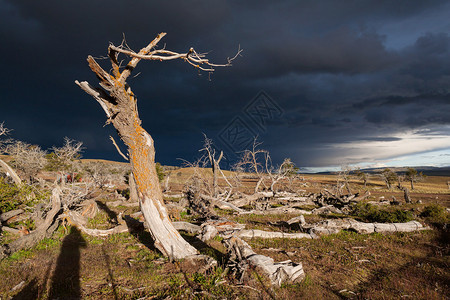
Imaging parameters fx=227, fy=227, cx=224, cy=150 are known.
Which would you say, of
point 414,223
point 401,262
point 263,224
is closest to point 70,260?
point 263,224

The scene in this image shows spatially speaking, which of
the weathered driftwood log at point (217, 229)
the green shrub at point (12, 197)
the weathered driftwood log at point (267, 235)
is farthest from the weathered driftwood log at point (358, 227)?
the green shrub at point (12, 197)

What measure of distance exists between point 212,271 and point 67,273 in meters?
4.44

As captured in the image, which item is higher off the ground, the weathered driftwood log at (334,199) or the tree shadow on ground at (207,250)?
the weathered driftwood log at (334,199)

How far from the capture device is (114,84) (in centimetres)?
688

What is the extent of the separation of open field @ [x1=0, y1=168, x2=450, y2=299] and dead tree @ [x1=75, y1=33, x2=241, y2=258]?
3.81ft

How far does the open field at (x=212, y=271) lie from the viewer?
602cm

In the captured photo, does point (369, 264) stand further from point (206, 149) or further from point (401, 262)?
point (206, 149)

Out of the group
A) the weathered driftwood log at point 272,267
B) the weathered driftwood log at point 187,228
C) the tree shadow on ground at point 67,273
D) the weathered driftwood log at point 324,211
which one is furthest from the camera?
the weathered driftwood log at point 324,211

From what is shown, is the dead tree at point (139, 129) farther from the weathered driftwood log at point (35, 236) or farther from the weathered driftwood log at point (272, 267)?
the weathered driftwood log at point (35, 236)

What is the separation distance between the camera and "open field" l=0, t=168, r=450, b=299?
6020 mm

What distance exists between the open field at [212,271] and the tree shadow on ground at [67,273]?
0.08ft

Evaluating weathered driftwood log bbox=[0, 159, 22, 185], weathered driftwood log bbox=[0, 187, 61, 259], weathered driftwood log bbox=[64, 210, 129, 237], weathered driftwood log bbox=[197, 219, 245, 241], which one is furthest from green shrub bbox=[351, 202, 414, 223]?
weathered driftwood log bbox=[0, 159, 22, 185]

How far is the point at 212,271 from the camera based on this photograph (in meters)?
7.04

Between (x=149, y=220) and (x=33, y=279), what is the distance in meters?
3.41
